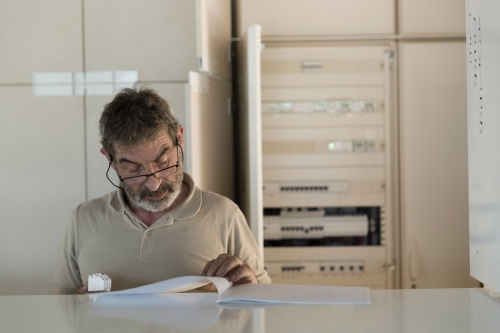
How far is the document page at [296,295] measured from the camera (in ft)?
4.06

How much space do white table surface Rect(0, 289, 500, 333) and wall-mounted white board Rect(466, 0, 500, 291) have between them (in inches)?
3.3

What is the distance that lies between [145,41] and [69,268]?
1043 mm

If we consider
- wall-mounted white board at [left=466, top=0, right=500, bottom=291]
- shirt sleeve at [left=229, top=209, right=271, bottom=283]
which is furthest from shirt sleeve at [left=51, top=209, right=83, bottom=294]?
wall-mounted white board at [left=466, top=0, right=500, bottom=291]

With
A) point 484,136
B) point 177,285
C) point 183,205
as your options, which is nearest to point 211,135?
point 183,205

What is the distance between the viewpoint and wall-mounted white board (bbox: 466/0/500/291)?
3.93ft

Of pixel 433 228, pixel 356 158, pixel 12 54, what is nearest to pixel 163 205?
pixel 12 54

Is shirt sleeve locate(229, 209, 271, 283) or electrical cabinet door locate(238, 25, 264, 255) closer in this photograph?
shirt sleeve locate(229, 209, 271, 283)

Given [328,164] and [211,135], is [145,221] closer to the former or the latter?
[211,135]

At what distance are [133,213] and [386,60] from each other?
1.52 metres

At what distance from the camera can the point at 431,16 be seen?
292cm

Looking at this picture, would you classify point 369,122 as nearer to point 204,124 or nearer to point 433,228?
point 433,228

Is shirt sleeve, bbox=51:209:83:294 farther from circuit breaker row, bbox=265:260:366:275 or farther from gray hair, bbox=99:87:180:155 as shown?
circuit breaker row, bbox=265:260:366:275

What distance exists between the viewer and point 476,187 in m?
1.31

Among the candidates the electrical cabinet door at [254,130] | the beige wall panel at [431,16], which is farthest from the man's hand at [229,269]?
the beige wall panel at [431,16]
